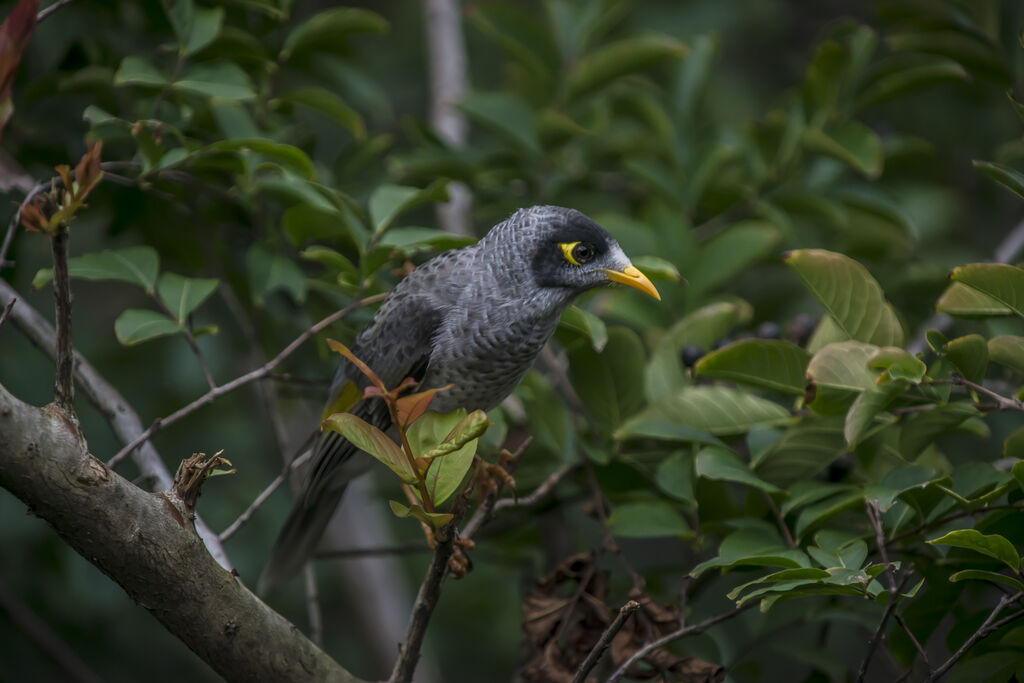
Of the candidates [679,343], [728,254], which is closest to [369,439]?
[679,343]

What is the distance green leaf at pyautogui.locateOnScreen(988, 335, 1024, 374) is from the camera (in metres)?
2.11

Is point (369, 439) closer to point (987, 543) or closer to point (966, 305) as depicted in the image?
point (987, 543)

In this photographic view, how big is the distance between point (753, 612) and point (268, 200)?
220 cm

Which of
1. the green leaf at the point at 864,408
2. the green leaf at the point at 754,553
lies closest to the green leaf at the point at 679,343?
the green leaf at the point at 754,553

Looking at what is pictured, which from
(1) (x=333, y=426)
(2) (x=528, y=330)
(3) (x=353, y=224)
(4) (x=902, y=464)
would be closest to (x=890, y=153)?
(4) (x=902, y=464)

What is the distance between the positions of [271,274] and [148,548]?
1.19 metres

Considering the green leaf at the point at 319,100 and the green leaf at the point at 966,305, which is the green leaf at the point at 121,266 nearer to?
the green leaf at the point at 319,100

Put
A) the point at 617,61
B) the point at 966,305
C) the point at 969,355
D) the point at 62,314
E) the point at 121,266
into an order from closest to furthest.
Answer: the point at 62,314, the point at 969,355, the point at 966,305, the point at 121,266, the point at 617,61

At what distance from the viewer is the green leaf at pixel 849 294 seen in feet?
7.52

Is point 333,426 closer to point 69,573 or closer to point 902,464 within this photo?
point 902,464

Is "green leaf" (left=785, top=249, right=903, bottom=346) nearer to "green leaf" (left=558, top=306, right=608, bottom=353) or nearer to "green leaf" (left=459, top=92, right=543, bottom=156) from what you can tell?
"green leaf" (left=558, top=306, right=608, bottom=353)

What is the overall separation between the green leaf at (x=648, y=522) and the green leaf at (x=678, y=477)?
0.19 ft

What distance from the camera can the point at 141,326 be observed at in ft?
7.83

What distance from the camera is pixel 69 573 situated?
410 centimetres
